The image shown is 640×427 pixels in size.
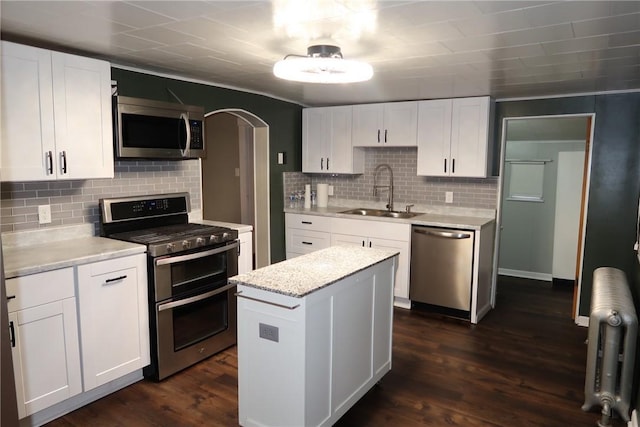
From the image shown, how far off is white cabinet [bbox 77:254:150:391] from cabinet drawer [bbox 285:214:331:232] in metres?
2.24

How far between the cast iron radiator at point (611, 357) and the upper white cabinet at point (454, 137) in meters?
1.84

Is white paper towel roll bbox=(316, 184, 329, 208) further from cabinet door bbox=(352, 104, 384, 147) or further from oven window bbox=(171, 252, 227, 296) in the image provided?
oven window bbox=(171, 252, 227, 296)

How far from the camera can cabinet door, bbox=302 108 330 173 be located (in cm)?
498

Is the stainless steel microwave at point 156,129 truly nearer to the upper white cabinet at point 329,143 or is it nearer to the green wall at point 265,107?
the green wall at point 265,107

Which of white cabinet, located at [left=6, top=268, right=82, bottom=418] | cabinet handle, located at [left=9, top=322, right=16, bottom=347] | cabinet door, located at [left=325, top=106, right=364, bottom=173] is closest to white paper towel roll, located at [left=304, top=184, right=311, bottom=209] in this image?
cabinet door, located at [left=325, top=106, right=364, bottom=173]

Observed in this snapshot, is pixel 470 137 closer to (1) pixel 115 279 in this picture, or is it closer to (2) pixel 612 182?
(2) pixel 612 182

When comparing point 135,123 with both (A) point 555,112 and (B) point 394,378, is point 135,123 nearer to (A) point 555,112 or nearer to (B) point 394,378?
(B) point 394,378

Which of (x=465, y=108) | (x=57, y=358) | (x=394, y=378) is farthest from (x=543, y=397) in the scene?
(x=57, y=358)

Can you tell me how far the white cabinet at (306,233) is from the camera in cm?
473

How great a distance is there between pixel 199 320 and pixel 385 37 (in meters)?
2.25

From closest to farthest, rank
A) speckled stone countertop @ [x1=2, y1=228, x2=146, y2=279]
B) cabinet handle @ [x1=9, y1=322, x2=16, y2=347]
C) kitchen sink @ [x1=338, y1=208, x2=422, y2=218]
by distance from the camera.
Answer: cabinet handle @ [x1=9, y1=322, x2=16, y2=347] < speckled stone countertop @ [x1=2, y1=228, x2=146, y2=279] < kitchen sink @ [x1=338, y1=208, x2=422, y2=218]

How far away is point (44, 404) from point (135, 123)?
1774 mm

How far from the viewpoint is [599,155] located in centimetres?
386

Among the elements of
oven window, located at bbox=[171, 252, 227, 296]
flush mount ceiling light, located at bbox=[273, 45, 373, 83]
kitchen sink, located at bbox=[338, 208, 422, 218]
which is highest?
flush mount ceiling light, located at bbox=[273, 45, 373, 83]
